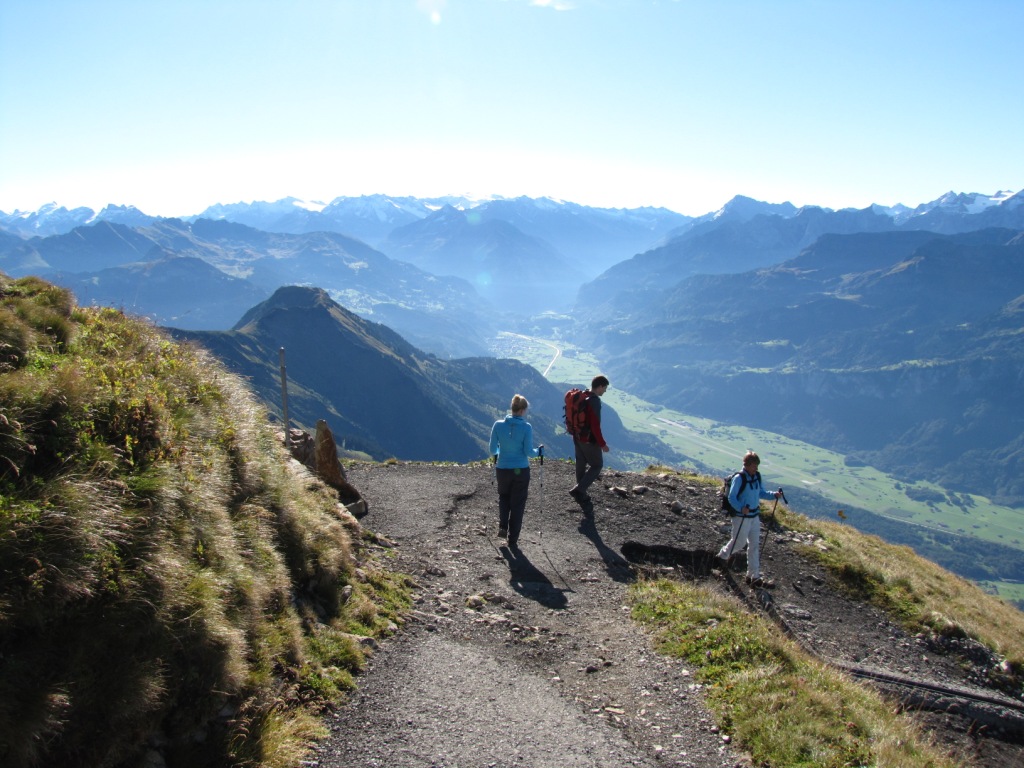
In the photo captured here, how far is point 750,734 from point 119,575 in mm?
6941

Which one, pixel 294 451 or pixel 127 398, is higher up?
pixel 127 398

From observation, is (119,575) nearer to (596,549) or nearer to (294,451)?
(294,451)

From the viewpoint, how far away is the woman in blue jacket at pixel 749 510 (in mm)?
13219

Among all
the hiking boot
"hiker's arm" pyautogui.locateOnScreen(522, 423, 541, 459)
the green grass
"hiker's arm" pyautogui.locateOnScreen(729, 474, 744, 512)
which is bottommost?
the hiking boot

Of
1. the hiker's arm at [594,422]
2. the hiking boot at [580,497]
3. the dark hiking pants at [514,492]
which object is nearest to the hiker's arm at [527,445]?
the dark hiking pants at [514,492]

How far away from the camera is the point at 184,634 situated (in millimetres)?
5703

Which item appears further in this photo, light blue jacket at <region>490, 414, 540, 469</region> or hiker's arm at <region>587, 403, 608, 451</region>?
hiker's arm at <region>587, 403, 608, 451</region>

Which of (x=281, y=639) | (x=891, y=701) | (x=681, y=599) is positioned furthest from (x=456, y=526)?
(x=891, y=701)

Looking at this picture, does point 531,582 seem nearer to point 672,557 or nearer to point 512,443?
point 512,443

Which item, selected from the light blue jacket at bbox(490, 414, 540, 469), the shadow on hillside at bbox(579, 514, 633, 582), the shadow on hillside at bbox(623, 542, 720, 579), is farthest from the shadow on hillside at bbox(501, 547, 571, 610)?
the shadow on hillside at bbox(623, 542, 720, 579)

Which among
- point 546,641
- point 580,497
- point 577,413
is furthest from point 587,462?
point 546,641

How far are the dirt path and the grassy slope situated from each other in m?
0.94

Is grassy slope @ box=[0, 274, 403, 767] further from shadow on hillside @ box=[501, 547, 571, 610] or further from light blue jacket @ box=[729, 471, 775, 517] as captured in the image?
light blue jacket @ box=[729, 471, 775, 517]

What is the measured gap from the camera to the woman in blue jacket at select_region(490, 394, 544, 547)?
1299cm
